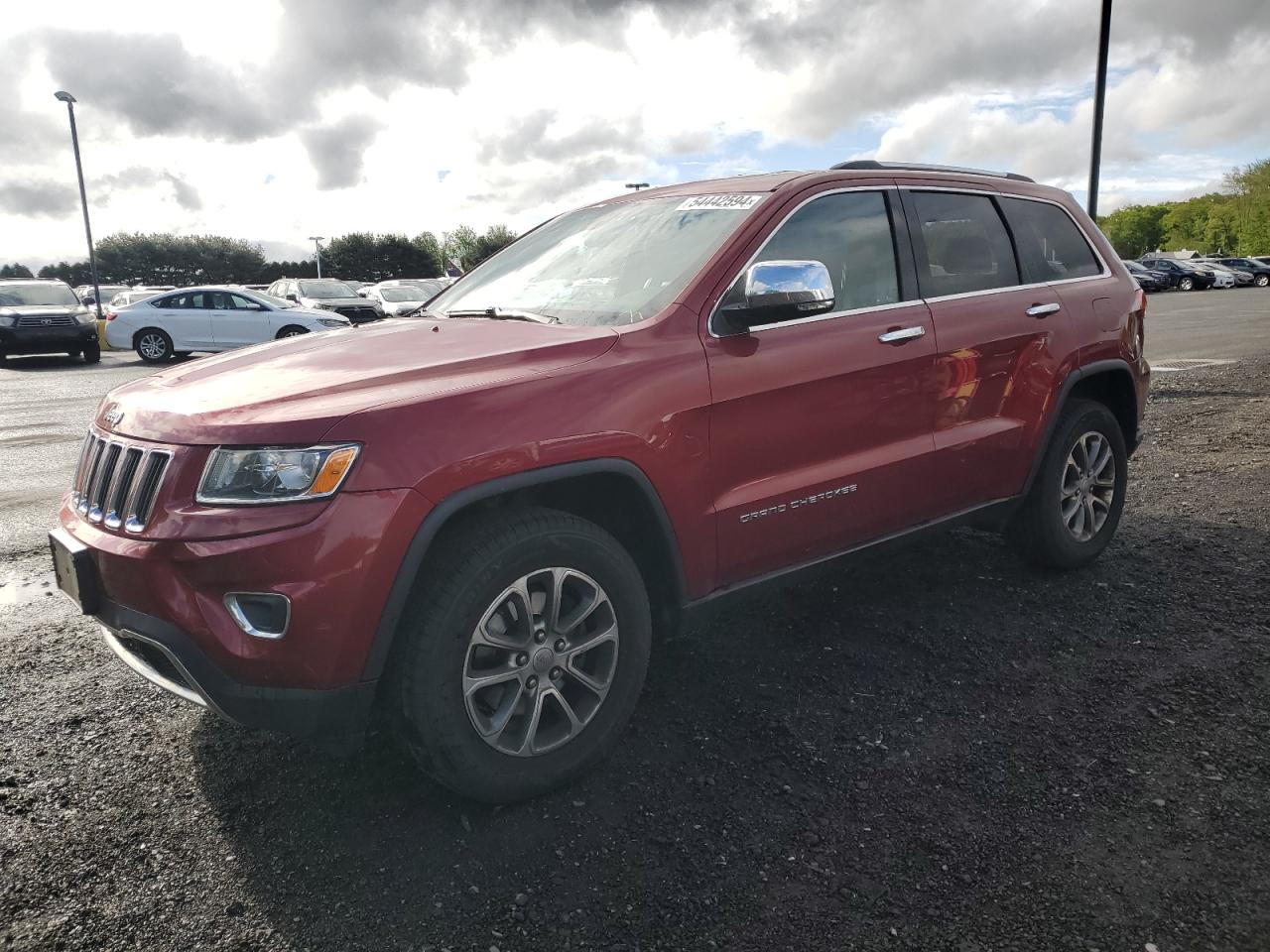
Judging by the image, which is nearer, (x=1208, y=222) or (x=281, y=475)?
(x=281, y=475)

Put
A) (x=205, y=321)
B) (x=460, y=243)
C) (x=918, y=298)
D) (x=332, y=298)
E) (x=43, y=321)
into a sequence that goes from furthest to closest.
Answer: (x=460, y=243)
(x=332, y=298)
(x=205, y=321)
(x=43, y=321)
(x=918, y=298)

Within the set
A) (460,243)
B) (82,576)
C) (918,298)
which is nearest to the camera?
(82,576)

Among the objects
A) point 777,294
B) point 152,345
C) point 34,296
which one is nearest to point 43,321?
point 34,296

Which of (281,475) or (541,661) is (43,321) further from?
(541,661)

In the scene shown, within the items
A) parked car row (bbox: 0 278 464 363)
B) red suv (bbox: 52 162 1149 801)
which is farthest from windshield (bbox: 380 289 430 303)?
red suv (bbox: 52 162 1149 801)

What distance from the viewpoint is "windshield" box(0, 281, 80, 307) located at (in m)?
Result: 18.3

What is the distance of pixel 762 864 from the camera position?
2537mm

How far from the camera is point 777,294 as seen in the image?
3.06 metres

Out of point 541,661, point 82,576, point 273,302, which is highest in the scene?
point 273,302

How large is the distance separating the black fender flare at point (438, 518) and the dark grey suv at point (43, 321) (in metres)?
18.8

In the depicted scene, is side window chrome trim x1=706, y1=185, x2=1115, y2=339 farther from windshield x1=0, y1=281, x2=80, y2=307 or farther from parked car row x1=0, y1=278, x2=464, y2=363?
windshield x1=0, y1=281, x2=80, y2=307

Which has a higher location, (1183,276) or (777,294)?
(777,294)

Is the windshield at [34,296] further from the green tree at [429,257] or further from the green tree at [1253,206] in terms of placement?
the green tree at [1253,206]

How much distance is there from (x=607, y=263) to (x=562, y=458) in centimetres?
115
